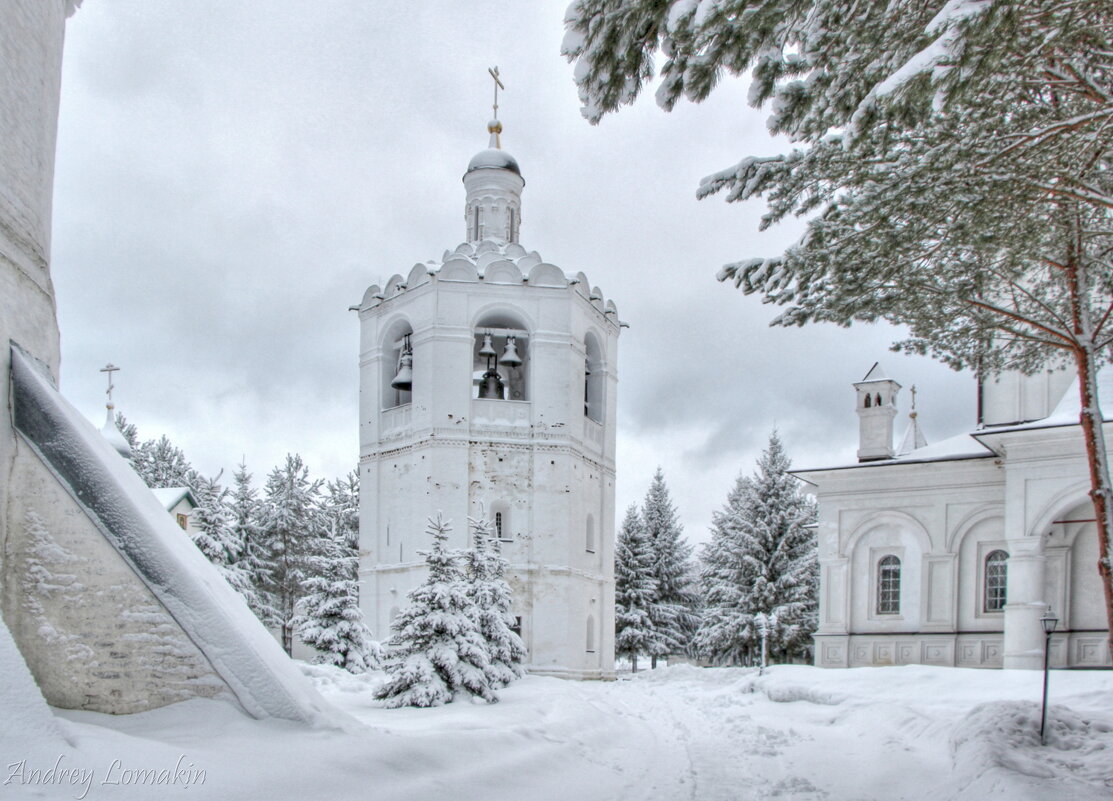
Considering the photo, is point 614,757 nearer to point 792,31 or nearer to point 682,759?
point 682,759

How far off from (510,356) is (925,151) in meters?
22.1

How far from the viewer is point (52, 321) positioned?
9000 millimetres

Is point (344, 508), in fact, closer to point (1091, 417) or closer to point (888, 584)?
point (888, 584)

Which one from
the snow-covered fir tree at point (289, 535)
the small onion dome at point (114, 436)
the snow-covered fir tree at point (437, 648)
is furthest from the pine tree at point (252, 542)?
the snow-covered fir tree at point (437, 648)

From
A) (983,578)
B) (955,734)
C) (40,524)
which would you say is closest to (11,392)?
(40,524)

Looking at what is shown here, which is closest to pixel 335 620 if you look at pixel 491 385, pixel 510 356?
pixel 510 356

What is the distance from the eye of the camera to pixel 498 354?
3306 cm

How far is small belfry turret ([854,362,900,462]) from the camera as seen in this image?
27.0 m

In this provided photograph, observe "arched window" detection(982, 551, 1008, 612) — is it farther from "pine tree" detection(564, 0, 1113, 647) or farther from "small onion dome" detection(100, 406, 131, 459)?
"small onion dome" detection(100, 406, 131, 459)

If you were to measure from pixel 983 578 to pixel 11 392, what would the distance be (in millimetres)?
22555

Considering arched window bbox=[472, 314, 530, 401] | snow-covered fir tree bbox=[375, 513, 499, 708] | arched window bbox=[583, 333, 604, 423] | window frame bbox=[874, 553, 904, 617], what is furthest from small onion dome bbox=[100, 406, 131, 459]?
window frame bbox=[874, 553, 904, 617]

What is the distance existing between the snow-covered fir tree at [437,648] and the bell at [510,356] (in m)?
13.5

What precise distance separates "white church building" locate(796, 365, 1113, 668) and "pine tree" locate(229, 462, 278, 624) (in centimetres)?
2622

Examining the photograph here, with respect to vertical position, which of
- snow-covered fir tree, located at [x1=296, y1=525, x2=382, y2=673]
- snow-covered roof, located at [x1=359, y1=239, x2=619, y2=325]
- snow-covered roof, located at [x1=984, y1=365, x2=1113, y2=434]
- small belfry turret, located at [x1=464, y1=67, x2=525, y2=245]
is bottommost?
snow-covered fir tree, located at [x1=296, y1=525, x2=382, y2=673]
